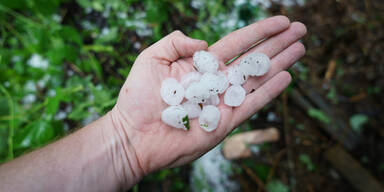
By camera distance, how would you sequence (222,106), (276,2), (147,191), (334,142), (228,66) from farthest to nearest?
1. (276,2)
2. (334,142)
3. (147,191)
4. (228,66)
5. (222,106)

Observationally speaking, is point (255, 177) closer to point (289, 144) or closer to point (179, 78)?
point (289, 144)

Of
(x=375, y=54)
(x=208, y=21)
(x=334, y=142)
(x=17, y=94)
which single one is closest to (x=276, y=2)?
(x=208, y=21)

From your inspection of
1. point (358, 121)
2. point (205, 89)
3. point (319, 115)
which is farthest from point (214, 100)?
point (358, 121)

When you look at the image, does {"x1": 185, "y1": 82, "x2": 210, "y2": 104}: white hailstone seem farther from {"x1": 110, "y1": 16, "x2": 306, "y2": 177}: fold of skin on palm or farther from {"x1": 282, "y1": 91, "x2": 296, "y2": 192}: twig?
{"x1": 282, "y1": 91, "x2": 296, "y2": 192}: twig

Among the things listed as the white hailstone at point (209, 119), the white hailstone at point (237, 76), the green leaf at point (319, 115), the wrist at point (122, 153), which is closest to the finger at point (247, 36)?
the white hailstone at point (237, 76)

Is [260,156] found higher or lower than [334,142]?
higher

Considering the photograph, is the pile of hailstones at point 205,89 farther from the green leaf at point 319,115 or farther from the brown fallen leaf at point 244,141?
the green leaf at point 319,115

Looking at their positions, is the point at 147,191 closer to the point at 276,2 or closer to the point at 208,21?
the point at 208,21

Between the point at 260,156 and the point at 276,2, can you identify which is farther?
the point at 276,2
